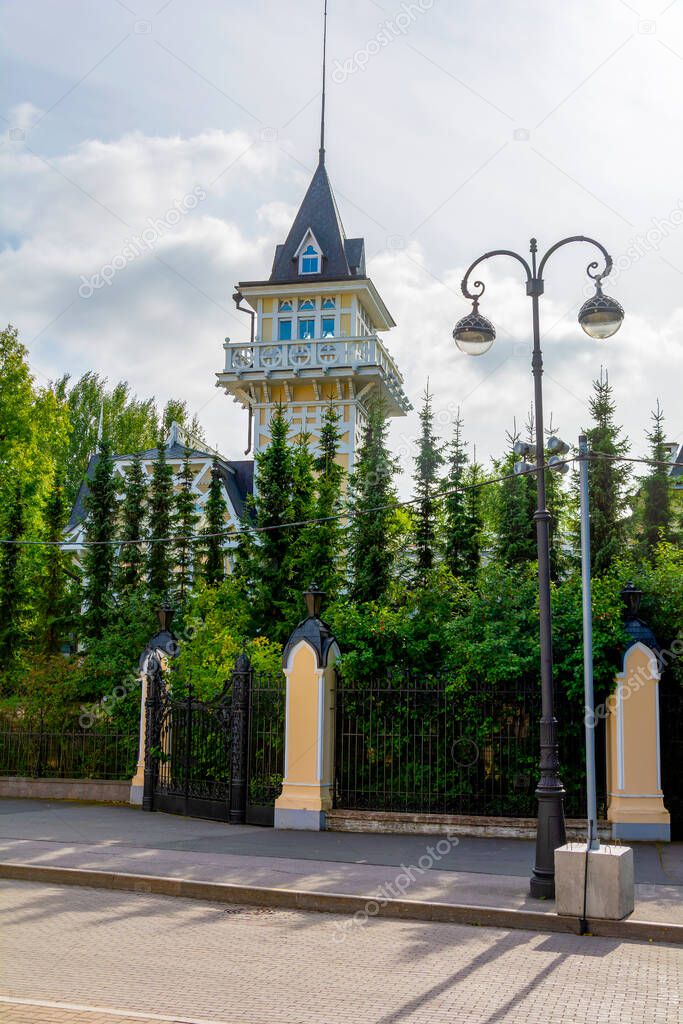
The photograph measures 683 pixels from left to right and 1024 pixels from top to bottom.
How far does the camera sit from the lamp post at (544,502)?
1015cm

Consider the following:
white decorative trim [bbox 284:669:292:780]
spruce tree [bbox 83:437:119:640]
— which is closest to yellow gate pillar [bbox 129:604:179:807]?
white decorative trim [bbox 284:669:292:780]

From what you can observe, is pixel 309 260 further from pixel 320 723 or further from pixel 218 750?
pixel 320 723

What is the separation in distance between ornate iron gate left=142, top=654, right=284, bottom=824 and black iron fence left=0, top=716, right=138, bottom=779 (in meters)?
2.20

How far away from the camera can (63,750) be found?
2094 cm

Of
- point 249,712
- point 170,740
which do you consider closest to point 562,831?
point 249,712

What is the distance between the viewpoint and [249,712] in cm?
1620

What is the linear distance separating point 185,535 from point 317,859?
17551mm

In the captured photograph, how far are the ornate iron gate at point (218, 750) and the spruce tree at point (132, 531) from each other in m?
10.6

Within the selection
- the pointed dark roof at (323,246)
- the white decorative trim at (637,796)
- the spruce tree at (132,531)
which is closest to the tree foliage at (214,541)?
the spruce tree at (132,531)

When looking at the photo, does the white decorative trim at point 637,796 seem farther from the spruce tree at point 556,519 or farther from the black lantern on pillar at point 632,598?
the spruce tree at point 556,519

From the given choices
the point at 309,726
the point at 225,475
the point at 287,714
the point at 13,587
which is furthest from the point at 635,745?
the point at 225,475

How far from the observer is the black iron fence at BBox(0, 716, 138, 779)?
792 inches

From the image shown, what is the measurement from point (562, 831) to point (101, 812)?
407 inches

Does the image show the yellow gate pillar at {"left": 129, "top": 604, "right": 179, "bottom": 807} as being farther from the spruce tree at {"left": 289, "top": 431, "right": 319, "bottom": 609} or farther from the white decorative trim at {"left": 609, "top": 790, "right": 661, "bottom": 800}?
the white decorative trim at {"left": 609, "top": 790, "right": 661, "bottom": 800}
